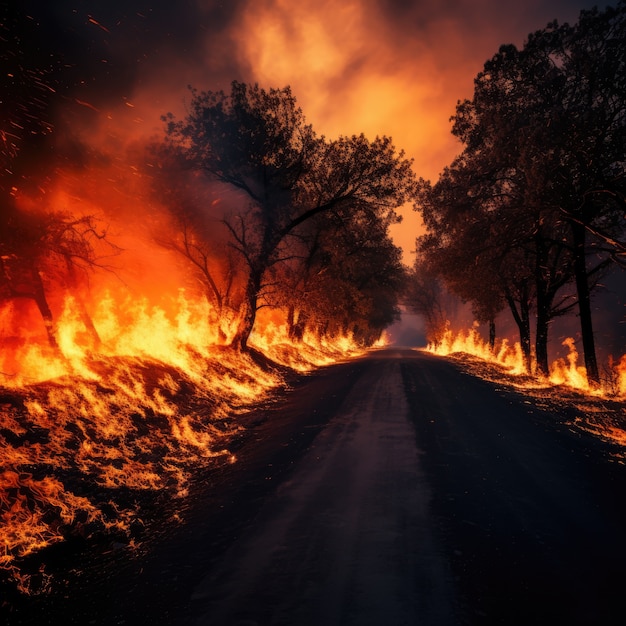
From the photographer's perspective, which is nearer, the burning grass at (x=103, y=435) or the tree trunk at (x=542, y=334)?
the burning grass at (x=103, y=435)

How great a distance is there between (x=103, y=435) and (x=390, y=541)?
198 inches

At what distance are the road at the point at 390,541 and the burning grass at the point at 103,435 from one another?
77 centimetres

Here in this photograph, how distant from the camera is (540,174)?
1113cm

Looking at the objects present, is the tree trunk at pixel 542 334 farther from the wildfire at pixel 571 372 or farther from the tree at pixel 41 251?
the tree at pixel 41 251

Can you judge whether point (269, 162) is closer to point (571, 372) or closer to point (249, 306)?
point (249, 306)

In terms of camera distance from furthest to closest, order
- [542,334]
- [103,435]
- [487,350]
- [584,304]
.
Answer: [487,350] < [542,334] < [584,304] < [103,435]

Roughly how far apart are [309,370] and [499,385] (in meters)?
9.21

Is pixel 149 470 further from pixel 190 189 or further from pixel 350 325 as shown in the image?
pixel 350 325

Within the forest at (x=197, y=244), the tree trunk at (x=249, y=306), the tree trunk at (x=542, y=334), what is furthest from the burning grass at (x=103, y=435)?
the tree trunk at (x=542, y=334)

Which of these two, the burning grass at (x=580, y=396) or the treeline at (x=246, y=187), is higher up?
the treeline at (x=246, y=187)

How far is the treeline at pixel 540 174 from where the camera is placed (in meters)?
11.0

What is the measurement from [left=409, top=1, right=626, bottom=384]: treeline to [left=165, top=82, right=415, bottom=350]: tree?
2502 millimetres

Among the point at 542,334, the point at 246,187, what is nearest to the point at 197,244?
the point at 246,187

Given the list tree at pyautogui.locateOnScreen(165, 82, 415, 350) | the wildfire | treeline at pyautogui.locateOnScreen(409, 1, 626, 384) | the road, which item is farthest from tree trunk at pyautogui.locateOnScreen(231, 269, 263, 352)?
the wildfire
